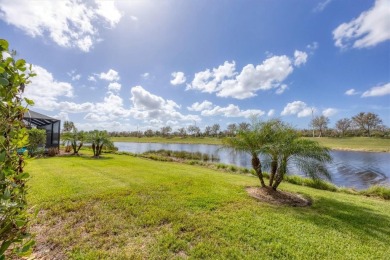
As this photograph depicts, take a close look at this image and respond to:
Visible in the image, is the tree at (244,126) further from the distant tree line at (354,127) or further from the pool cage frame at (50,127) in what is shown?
the distant tree line at (354,127)

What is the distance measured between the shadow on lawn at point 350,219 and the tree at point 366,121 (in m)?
74.1

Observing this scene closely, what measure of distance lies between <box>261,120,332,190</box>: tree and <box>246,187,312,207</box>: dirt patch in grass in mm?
343

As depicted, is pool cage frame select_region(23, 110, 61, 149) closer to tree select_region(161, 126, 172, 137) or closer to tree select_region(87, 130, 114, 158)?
tree select_region(87, 130, 114, 158)

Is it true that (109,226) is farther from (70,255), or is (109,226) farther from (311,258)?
(311,258)

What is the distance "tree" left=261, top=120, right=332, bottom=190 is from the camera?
6246 millimetres

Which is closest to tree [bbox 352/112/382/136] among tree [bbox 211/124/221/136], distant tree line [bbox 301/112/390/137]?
distant tree line [bbox 301/112/390/137]

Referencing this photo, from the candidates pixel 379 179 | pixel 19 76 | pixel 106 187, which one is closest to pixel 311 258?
pixel 19 76

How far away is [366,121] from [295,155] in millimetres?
75825

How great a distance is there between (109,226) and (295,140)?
19.1ft

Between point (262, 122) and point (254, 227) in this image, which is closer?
point (254, 227)

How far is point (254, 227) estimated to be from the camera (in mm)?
4145

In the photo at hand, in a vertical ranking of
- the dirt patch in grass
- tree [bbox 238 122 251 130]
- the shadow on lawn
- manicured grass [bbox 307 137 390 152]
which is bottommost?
the shadow on lawn

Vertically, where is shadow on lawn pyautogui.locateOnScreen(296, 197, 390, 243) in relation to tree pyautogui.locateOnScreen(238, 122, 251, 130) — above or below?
below

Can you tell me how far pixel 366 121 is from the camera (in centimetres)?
6341
